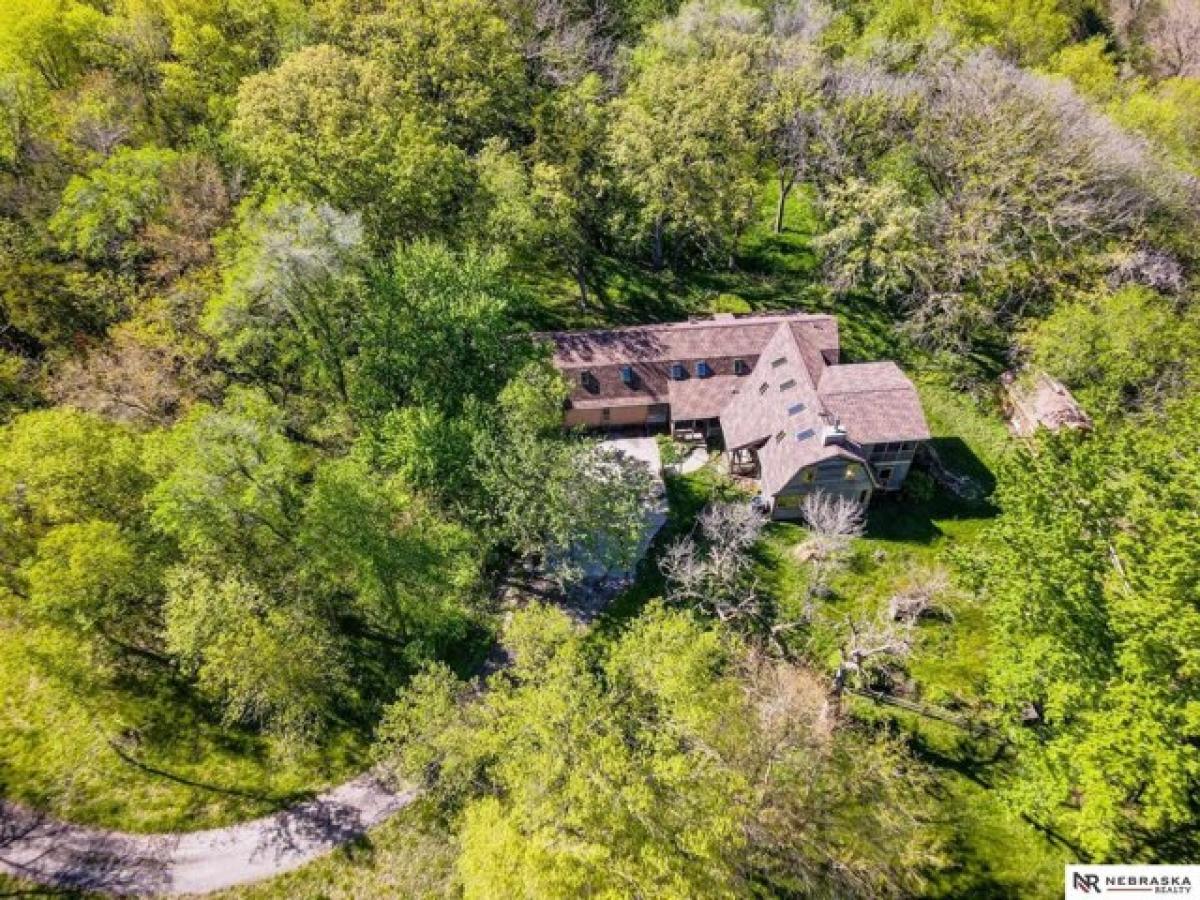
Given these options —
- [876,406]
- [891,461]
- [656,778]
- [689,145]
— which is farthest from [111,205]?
[891,461]

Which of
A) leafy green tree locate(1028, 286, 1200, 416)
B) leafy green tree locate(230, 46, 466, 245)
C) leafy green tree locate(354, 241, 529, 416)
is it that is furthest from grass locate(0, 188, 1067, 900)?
leafy green tree locate(230, 46, 466, 245)

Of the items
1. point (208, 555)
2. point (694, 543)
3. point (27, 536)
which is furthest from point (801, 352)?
point (27, 536)

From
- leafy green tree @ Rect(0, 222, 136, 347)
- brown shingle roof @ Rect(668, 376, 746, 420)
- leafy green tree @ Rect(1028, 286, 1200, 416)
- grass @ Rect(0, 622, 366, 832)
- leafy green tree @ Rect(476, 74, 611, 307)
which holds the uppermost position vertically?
leafy green tree @ Rect(476, 74, 611, 307)

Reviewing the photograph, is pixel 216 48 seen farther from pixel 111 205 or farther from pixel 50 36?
pixel 111 205

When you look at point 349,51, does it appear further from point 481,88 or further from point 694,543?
point 694,543

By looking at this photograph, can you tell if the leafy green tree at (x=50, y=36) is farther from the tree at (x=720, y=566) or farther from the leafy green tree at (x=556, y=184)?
the tree at (x=720, y=566)

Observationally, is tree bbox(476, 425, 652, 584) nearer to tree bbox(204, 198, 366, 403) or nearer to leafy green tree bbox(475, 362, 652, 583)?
leafy green tree bbox(475, 362, 652, 583)

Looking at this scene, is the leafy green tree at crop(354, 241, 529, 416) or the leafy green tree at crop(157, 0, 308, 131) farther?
the leafy green tree at crop(157, 0, 308, 131)
